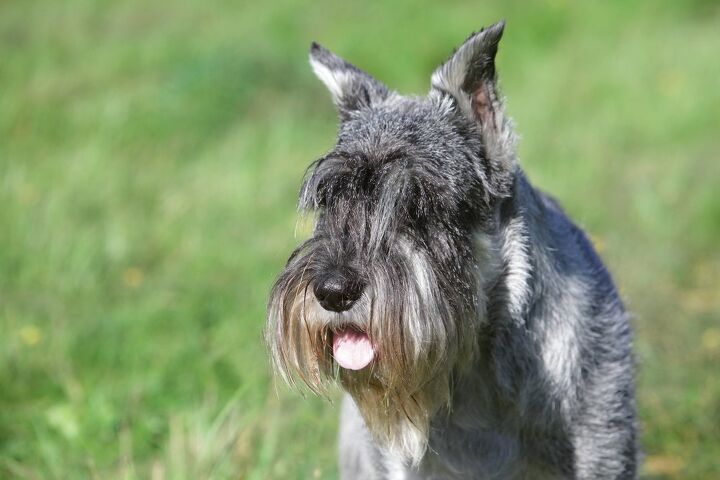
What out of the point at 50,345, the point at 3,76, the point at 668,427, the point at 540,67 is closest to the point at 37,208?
the point at 50,345

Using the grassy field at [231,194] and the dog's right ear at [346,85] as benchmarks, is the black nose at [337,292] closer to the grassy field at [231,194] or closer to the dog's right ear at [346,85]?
the dog's right ear at [346,85]

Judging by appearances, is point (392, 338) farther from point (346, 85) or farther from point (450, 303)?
point (346, 85)

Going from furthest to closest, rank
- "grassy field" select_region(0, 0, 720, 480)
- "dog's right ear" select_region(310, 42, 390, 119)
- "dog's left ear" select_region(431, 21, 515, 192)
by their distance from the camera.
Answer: "grassy field" select_region(0, 0, 720, 480)
"dog's right ear" select_region(310, 42, 390, 119)
"dog's left ear" select_region(431, 21, 515, 192)

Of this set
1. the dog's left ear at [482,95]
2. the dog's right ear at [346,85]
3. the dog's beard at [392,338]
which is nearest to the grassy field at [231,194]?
the dog's beard at [392,338]

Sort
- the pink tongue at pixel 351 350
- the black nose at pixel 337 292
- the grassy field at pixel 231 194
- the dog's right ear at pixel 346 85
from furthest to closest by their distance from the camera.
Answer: the grassy field at pixel 231 194 → the dog's right ear at pixel 346 85 → the pink tongue at pixel 351 350 → the black nose at pixel 337 292

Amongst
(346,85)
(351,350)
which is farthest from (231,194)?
(351,350)

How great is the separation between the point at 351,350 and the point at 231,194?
493 centimetres

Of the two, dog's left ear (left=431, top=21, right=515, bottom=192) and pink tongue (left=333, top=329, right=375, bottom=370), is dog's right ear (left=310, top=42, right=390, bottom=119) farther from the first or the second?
pink tongue (left=333, top=329, right=375, bottom=370)

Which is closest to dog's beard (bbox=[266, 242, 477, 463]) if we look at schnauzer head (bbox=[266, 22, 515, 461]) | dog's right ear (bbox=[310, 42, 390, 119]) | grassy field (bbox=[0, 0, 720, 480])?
schnauzer head (bbox=[266, 22, 515, 461])

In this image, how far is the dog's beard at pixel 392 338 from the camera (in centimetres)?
325

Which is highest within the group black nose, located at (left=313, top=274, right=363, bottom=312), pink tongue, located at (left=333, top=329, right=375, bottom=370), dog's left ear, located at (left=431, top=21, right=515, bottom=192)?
dog's left ear, located at (left=431, top=21, right=515, bottom=192)

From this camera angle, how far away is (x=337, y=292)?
3.21m

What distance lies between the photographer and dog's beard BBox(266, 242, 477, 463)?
3.25 m

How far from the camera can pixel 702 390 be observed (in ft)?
18.5
